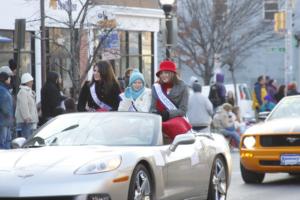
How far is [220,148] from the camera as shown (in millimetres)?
10547

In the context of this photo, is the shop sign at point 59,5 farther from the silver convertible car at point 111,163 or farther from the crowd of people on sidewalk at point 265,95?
the silver convertible car at point 111,163

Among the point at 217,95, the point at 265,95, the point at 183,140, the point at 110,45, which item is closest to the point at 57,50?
the point at 110,45

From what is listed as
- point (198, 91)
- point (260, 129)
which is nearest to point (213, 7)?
point (198, 91)

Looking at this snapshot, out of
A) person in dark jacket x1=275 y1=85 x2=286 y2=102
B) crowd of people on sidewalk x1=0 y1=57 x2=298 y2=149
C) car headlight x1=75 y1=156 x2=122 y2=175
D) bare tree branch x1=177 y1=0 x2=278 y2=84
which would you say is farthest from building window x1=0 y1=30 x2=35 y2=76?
car headlight x1=75 y1=156 x2=122 y2=175

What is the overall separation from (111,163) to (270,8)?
131 ft

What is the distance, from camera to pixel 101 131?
9.13m

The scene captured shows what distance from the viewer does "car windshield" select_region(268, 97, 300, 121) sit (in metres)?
13.8

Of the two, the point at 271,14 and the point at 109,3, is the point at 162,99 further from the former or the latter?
the point at 271,14

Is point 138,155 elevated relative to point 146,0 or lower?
lower

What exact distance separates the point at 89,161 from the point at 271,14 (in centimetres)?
3958

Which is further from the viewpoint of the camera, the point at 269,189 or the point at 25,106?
the point at 25,106

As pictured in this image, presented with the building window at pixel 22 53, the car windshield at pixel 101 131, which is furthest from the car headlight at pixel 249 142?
the building window at pixel 22 53

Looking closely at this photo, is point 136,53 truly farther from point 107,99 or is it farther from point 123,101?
point 123,101

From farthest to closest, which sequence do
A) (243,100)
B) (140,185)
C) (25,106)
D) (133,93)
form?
(243,100)
(25,106)
(133,93)
(140,185)
